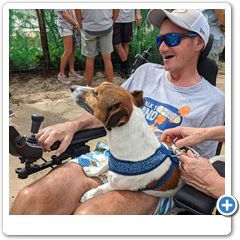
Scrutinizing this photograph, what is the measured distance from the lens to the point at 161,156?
6.70 ft

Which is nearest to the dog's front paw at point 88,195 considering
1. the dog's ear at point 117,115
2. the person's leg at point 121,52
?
the dog's ear at point 117,115

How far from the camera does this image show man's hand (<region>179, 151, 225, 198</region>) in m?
1.92

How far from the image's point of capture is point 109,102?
201 centimetres

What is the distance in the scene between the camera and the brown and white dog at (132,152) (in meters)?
2.01

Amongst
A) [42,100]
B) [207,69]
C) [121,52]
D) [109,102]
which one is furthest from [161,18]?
[121,52]

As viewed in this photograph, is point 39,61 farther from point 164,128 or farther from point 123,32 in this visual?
point 164,128

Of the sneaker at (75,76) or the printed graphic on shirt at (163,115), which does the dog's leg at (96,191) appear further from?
the sneaker at (75,76)

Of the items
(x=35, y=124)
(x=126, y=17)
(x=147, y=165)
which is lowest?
(x=147, y=165)

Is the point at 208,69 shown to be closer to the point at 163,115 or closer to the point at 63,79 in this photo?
the point at 163,115

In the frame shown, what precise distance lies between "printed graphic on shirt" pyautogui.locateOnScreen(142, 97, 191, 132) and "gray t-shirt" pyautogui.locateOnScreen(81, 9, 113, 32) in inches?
57.3

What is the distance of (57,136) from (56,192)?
33cm
